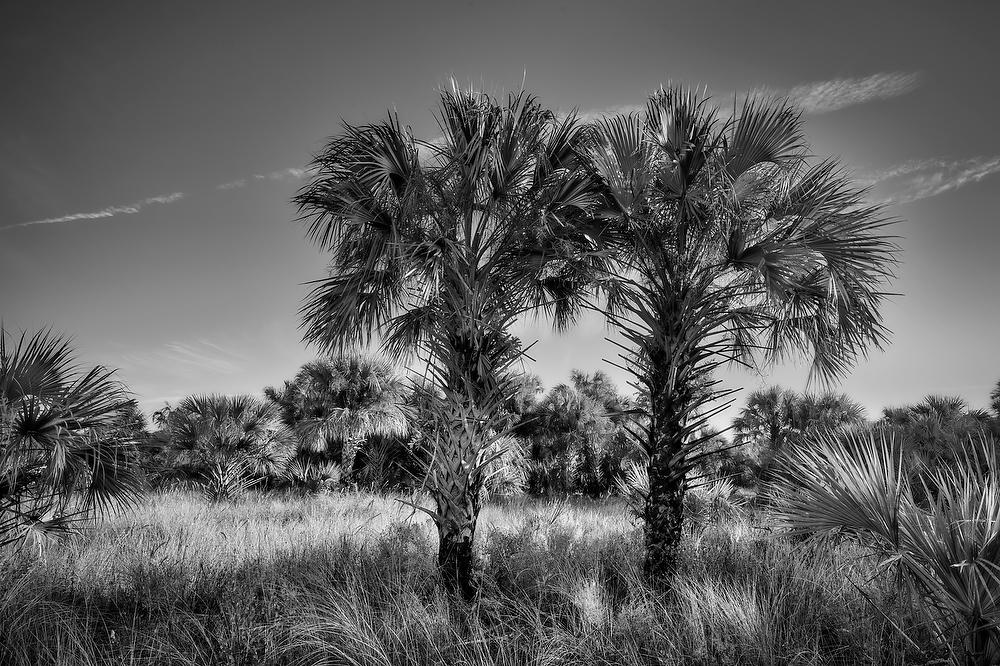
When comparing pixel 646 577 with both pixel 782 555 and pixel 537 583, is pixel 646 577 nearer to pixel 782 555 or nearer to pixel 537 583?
pixel 537 583

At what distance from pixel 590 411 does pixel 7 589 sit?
1683 cm

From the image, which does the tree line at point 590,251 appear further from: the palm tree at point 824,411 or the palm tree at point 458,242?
the palm tree at point 824,411

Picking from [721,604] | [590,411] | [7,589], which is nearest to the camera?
[721,604]

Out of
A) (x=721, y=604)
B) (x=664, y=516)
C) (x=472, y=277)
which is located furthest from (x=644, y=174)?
(x=721, y=604)

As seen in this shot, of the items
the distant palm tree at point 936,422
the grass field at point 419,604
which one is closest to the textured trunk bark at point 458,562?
the grass field at point 419,604

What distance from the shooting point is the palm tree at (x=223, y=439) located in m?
13.8

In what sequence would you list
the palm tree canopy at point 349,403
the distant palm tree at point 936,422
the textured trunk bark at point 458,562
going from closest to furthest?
the textured trunk bark at point 458,562 < the distant palm tree at point 936,422 < the palm tree canopy at point 349,403

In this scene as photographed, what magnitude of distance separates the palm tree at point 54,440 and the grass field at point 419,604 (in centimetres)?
82

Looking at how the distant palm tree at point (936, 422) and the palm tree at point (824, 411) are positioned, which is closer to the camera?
the distant palm tree at point (936, 422)

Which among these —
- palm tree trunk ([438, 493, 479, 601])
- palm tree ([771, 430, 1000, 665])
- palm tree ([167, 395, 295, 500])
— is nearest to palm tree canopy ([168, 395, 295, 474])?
palm tree ([167, 395, 295, 500])

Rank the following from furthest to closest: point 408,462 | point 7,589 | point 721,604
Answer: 1. point 408,462
2. point 7,589
3. point 721,604

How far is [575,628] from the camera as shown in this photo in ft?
13.1

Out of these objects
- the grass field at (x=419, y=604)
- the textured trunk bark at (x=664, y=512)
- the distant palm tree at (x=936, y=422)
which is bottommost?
the grass field at (x=419, y=604)

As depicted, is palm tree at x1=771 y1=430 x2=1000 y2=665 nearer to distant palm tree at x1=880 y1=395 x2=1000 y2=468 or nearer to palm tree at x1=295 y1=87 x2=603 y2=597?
palm tree at x1=295 y1=87 x2=603 y2=597
